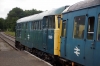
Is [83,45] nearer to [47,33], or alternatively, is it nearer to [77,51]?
[77,51]

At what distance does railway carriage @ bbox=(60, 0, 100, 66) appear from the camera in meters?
7.58

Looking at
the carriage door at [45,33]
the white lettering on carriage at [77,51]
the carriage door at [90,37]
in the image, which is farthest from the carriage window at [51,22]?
the carriage door at [90,37]

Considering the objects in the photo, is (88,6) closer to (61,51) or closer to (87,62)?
(87,62)

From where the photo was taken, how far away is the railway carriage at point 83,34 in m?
7.58

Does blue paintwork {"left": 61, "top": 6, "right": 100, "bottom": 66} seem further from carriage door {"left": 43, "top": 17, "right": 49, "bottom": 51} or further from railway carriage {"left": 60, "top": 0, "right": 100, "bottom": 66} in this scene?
carriage door {"left": 43, "top": 17, "right": 49, "bottom": 51}

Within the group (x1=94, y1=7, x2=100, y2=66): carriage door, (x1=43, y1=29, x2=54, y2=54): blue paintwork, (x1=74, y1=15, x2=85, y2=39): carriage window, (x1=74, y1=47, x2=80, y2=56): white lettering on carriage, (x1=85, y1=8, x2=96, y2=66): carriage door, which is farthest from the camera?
(x1=43, y1=29, x2=54, y2=54): blue paintwork

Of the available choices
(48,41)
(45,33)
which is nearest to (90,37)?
(48,41)

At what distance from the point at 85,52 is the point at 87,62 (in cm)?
35

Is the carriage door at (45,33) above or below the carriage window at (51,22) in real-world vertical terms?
below

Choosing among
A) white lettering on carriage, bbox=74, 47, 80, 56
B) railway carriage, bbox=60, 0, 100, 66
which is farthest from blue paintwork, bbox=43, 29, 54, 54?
white lettering on carriage, bbox=74, 47, 80, 56

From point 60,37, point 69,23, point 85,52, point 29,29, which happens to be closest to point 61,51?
point 60,37

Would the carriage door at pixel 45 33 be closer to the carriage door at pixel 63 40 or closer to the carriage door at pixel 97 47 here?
the carriage door at pixel 63 40

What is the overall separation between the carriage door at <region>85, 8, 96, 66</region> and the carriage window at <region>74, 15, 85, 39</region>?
1.34 feet

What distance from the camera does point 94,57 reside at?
757cm
